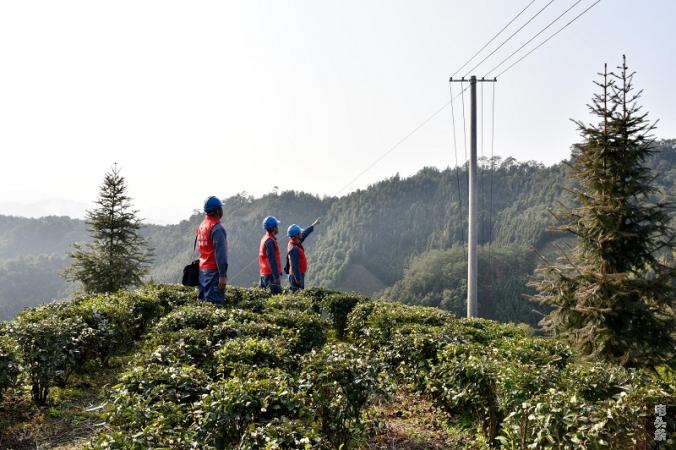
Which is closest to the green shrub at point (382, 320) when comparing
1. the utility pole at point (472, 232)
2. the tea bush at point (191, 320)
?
the tea bush at point (191, 320)

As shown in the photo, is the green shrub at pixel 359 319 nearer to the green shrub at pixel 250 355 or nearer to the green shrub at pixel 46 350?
the green shrub at pixel 250 355

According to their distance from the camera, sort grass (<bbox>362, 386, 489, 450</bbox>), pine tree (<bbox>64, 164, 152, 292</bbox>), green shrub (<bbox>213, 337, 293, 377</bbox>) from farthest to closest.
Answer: pine tree (<bbox>64, 164, 152, 292</bbox>)
grass (<bbox>362, 386, 489, 450</bbox>)
green shrub (<bbox>213, 337, 293, 377</bbox>)

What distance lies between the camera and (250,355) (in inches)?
180

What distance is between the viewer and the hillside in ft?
11.1

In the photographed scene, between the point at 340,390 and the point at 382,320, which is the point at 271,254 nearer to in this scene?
the point at 382,320

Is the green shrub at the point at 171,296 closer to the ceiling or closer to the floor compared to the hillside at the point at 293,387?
closer to the ceiling

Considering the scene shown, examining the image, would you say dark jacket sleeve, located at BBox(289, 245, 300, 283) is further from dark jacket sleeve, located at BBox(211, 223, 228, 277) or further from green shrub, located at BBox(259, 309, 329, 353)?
green shrub, located at BBox(259, 309, 329, 353)

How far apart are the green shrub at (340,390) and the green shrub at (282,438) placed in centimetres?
57

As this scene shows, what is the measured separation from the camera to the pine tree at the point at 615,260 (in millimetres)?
8836

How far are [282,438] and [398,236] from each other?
133 meters

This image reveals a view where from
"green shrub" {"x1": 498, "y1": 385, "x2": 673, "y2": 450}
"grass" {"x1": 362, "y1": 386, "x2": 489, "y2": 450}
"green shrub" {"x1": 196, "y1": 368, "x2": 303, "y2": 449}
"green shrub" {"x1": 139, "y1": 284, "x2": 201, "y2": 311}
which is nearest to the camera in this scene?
"green shrub" {"x1": 196, "y1": 368, "x2": 303, "y2": 449}

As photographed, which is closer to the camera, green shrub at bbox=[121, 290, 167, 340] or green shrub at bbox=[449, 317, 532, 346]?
green shrub at bbox=[449, 317, 532, 346]

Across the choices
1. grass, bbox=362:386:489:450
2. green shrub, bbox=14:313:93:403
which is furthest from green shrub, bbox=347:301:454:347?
green shrub, bbox=14:313:93:403

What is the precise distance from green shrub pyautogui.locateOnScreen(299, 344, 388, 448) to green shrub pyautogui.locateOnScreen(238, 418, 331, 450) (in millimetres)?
573
